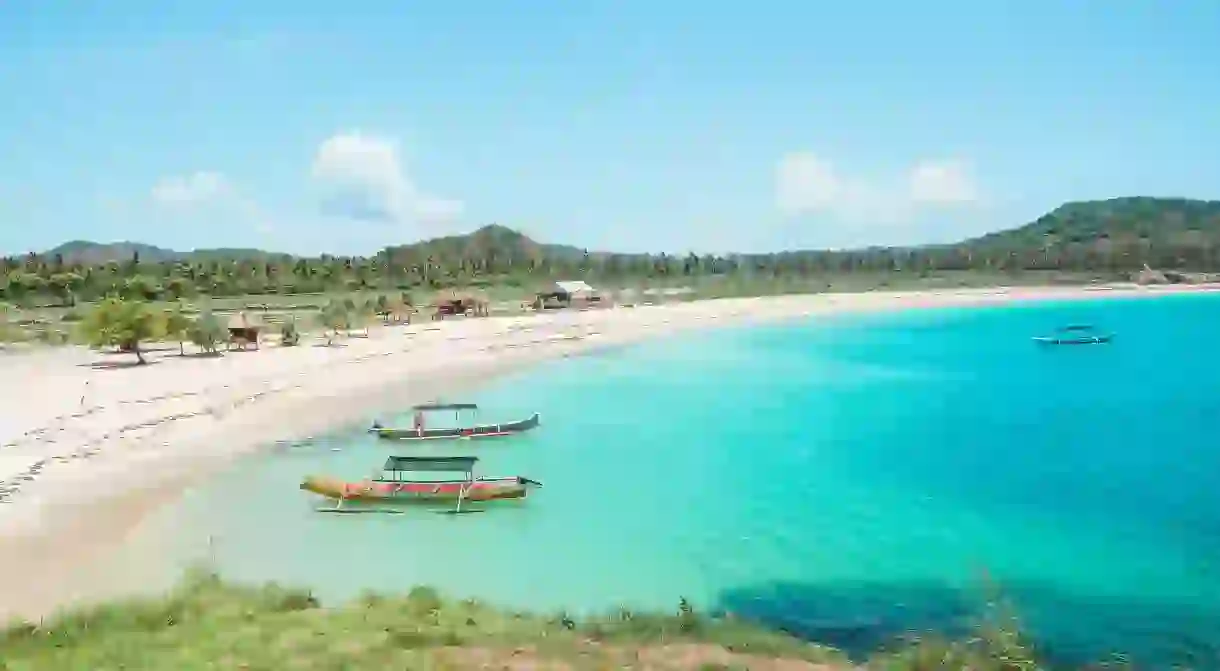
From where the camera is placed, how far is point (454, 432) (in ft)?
92.2

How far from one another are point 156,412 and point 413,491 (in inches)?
456

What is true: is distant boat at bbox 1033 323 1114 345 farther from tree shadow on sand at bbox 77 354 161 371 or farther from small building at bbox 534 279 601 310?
tree shadow on sand at bbox 77 354 161 371

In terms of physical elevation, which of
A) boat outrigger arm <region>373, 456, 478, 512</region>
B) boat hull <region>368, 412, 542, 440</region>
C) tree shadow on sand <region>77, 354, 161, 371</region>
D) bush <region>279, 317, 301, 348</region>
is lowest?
boat hull <region>368, 412, 542, 440</region>

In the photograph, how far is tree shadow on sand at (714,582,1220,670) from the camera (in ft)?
40.1

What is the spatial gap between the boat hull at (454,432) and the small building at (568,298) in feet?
148

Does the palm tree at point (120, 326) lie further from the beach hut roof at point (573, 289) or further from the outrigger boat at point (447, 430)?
the beach hut roof at point (573, 289)

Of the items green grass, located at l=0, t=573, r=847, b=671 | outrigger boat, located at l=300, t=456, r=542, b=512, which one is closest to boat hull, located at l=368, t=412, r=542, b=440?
outrigger boat, located at l=300, t=456, r=542, b=512

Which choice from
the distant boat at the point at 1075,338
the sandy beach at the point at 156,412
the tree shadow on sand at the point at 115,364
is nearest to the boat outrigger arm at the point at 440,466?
the sandy beach at the point at 156,412

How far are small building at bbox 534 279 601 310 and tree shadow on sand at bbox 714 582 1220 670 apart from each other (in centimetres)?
6086

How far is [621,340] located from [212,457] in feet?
120

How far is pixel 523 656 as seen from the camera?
10234 millimetres

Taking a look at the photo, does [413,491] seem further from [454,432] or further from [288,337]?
[288,337]

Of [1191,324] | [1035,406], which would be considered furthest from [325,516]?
[1191,324]

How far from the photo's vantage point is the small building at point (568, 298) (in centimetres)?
7669
